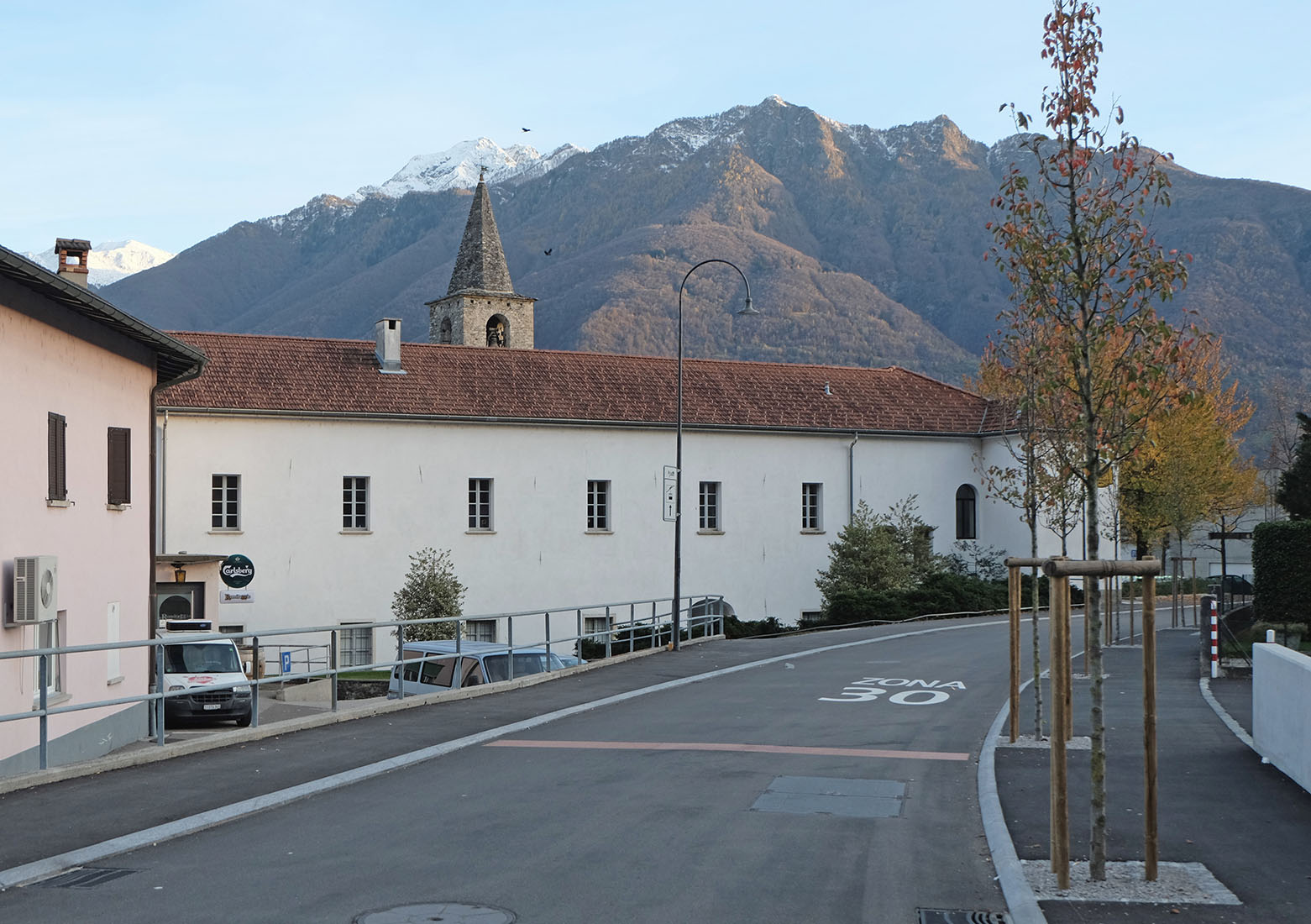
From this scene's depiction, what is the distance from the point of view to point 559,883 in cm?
780

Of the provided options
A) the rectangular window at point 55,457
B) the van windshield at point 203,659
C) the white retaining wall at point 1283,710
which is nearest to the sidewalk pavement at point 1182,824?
the white retaining wall at point 1283,710

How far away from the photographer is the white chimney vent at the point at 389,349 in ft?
143

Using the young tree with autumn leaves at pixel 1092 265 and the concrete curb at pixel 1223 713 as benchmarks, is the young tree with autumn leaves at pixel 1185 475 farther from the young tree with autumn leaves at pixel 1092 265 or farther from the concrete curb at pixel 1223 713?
the young tree with autumn leaves at pixel 1092 265

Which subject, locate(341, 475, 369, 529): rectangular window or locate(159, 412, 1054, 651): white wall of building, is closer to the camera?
locate(159, 412, 1054, 651): white wall of building

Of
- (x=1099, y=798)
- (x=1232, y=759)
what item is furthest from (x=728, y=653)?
(x=1099, y=798)

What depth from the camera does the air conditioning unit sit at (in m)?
15.8

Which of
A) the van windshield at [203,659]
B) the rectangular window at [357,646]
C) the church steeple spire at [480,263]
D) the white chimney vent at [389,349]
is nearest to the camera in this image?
the van windshield at [203,659]

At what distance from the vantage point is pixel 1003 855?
8.51 m

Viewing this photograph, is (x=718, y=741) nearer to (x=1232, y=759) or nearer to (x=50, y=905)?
(x=1232, y=759)

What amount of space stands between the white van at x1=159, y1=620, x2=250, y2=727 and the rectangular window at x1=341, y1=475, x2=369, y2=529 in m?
12.5

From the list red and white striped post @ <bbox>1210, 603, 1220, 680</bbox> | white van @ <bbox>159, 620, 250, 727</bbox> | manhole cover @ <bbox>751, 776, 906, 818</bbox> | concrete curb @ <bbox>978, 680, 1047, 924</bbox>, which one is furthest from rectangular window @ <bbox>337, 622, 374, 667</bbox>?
manhole cover @ <bbox>751, 776, 906, 818</bbox>

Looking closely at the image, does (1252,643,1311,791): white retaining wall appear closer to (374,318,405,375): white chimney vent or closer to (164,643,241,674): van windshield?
(164,643,241,674): van windshield

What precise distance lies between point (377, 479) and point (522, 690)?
23.2 meters

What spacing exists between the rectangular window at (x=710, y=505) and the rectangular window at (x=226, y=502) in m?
15.3
